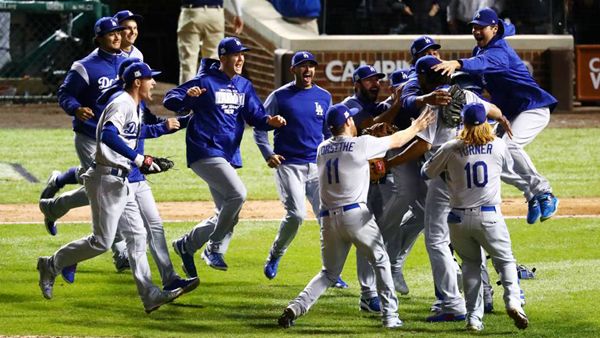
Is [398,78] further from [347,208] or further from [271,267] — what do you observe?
[271,267]

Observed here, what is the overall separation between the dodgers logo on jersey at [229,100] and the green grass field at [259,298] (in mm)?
1413

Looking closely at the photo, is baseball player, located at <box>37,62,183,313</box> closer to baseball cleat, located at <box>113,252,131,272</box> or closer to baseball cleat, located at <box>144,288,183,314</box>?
baseball cleat, located at <box>144,288,183,314</box>

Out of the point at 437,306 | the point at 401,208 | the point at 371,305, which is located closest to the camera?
the point at 437,306

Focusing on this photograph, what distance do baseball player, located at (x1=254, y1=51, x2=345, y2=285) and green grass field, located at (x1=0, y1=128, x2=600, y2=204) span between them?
4.84 m

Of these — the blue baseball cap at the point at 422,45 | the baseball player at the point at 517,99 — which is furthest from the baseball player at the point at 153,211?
the baseball player at the point at 517,99

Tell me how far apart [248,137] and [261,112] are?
29.6 feet

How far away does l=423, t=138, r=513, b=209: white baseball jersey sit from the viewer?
9.38 m

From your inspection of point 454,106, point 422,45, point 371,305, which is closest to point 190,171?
point 422,45

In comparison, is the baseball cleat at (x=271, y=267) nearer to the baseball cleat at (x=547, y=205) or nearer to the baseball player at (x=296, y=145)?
the baseball player at (x=296, y=145)

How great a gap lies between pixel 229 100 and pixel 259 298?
1.63 m

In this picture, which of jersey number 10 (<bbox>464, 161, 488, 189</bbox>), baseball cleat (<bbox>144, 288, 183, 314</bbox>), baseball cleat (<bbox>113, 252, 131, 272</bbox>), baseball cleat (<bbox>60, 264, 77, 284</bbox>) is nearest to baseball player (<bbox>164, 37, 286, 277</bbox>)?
baseball cleat (<bbox>113, 252, 131, 272</bbox>)

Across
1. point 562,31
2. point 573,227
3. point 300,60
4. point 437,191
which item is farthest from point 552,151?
point 437,191

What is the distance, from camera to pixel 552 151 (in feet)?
63.5

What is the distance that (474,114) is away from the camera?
934 centimetres
